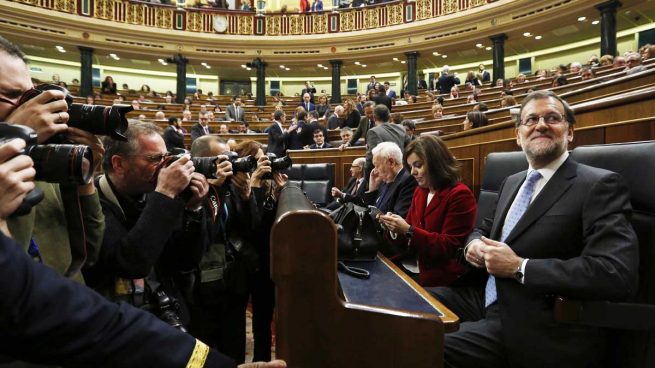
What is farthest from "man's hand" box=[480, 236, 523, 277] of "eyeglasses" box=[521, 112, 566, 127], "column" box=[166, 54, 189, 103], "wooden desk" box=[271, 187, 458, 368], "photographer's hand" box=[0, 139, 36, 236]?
"column" box=[166, 54, 189, 103]

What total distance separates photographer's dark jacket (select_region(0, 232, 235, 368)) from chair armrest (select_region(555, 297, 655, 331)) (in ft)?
3.13

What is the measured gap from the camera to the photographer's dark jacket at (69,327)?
50cm

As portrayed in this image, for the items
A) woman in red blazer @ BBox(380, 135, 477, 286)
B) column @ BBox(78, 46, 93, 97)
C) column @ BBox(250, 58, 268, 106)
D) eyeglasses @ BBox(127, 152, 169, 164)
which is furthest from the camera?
column @ BBox(250, 58, 268, 106)

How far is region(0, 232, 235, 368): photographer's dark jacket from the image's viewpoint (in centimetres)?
50

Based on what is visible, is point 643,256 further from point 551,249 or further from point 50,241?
point 50,241

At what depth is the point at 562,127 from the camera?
139cm

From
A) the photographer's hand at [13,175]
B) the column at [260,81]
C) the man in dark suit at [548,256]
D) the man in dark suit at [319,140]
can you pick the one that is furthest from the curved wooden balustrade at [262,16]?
the photographer's hand at [13,175]

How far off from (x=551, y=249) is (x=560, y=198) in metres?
0.16

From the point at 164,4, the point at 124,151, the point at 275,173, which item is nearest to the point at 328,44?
the point at 164,4

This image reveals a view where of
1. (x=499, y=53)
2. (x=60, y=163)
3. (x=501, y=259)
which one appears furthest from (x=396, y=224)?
(x=499, y=53)

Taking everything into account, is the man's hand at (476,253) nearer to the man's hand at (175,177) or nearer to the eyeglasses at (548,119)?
the eyeglasses at (548,119)

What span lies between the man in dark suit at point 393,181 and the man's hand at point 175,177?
1.33 metres

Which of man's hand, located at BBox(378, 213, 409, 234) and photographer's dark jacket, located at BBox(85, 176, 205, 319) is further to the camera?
man's hand, located at BBox(378, 213, 409, 234)

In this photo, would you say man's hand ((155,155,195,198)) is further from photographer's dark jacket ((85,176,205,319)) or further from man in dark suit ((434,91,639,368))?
man in dark suit ((434,91,639,368))
